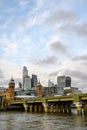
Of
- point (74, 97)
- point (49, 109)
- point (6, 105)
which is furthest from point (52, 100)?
point (6, 105)

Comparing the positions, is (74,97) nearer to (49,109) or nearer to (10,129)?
(49,109)

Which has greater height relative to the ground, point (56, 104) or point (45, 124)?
point (56, 104)

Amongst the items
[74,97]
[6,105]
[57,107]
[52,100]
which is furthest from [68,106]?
[6,105]

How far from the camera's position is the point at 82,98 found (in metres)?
115

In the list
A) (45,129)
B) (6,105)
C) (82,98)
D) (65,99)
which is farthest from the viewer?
(6,105)

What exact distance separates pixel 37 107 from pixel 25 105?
25.9 ft

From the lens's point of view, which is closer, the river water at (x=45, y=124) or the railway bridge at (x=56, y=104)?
the river water at (x=45, y=124)

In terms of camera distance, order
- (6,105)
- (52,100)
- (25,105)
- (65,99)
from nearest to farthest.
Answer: (65,99), (52,100), (25,105), (6,105)

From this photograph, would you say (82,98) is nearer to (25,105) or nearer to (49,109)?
(49,109)

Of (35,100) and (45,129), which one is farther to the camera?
(35,100)

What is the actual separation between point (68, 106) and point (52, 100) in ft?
62.6

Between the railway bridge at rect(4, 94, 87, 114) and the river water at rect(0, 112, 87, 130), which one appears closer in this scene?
the river water at rect(0, 112, 87, 130)

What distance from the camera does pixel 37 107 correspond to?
556ft

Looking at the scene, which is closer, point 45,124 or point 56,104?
point 45,124
